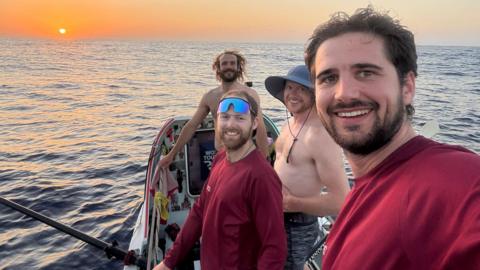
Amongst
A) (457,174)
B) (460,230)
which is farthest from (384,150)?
(460,230)

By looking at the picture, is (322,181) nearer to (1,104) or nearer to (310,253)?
(310,253)

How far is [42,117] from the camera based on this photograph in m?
17.9

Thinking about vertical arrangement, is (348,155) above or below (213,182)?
above

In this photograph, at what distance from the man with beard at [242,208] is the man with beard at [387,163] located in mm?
1026

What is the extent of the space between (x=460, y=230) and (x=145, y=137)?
48.8ft

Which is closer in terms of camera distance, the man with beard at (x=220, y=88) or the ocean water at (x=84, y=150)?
the man with beard at (x=220, y=88)

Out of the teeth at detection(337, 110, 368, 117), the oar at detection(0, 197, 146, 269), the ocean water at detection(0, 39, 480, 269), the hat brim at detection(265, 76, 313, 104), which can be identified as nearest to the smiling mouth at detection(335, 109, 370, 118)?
the teeth at detection(337, 110, 368, 117)

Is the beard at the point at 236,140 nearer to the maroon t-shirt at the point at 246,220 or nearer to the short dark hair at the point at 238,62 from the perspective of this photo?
the maroon t-shirt at the point at 246,220

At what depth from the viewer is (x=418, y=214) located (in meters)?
1.09

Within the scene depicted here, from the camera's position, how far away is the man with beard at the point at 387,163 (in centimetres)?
104

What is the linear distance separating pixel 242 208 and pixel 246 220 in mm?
99

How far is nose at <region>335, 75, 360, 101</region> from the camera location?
1.56 metres

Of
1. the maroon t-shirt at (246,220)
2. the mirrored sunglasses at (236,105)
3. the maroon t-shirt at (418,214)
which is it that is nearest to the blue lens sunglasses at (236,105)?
the mirrored sunglasses at (236,105)

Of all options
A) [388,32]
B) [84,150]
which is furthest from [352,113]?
[84,150]
